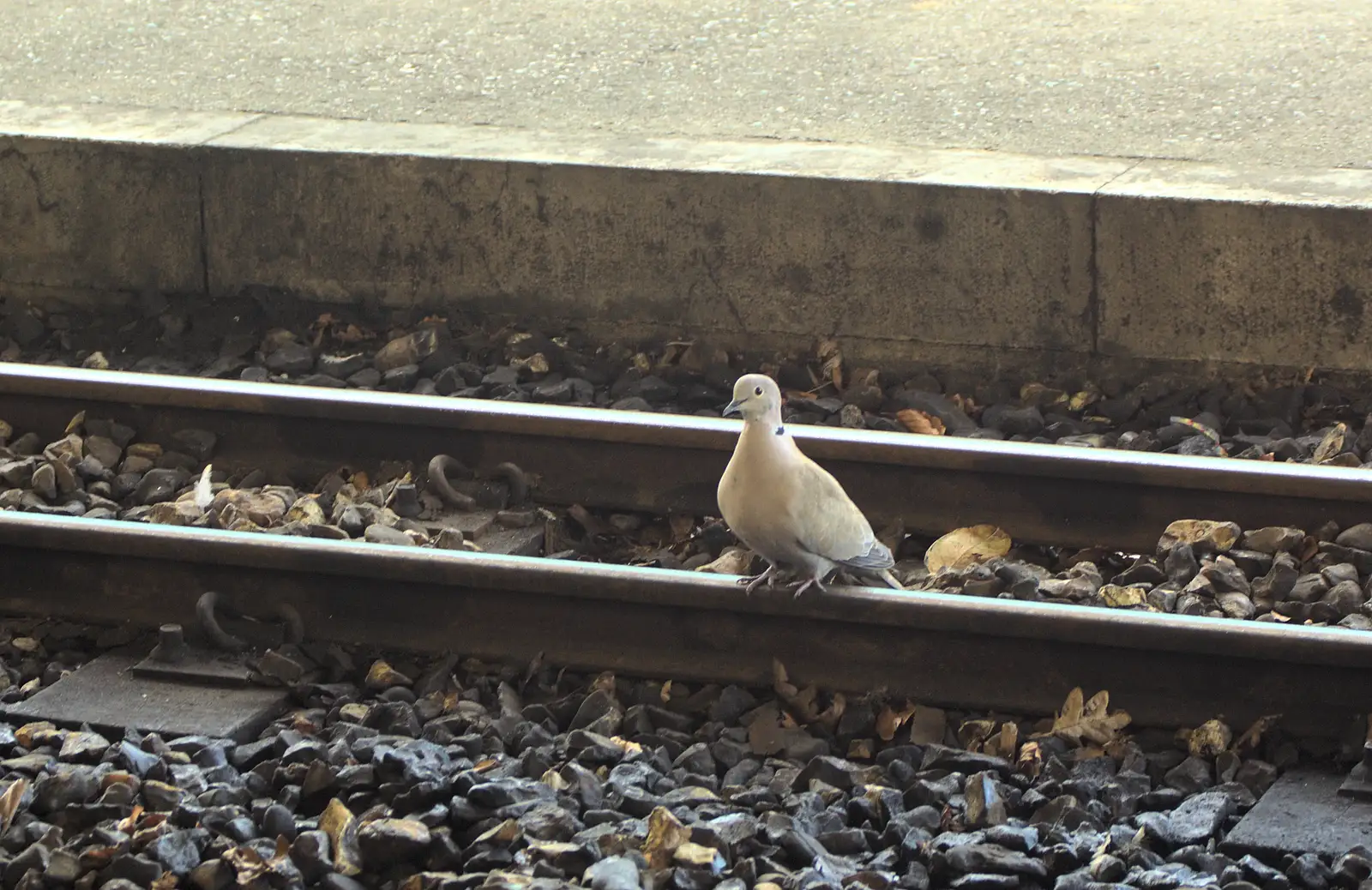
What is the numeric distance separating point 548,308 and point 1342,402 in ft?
9.51

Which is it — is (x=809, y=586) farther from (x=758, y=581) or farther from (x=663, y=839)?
(x=663, y=839)

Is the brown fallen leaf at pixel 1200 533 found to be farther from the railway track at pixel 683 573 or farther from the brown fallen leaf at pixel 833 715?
the brown fallen leaf at pixel 833 715

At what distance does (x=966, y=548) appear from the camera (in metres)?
5.30

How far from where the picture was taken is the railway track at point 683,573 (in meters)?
4.42

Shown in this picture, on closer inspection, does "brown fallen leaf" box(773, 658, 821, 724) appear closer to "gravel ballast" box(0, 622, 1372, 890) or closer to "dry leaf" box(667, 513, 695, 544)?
"gravel ballast" box(0, 622, 1372, 890)

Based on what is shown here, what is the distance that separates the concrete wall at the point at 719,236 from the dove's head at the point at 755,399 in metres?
2.46

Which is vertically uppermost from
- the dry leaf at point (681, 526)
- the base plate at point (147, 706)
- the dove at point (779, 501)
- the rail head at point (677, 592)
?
the dove at point (779, 501)

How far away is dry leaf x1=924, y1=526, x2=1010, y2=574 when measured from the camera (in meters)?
5.25

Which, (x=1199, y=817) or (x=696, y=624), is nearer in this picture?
(x=1199, y=817)

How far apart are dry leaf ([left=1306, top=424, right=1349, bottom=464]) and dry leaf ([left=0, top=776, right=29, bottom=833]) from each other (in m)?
3.83

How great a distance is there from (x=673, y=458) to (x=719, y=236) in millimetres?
1484

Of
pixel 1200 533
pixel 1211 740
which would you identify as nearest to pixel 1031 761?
pixel 1211 740

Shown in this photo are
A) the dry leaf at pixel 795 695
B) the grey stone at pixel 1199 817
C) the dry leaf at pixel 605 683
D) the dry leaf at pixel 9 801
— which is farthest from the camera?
the dry leaf at pixel 605 683

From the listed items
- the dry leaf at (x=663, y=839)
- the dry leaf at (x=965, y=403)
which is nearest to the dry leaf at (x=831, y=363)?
the dry leaf at (x=965, y=403)
